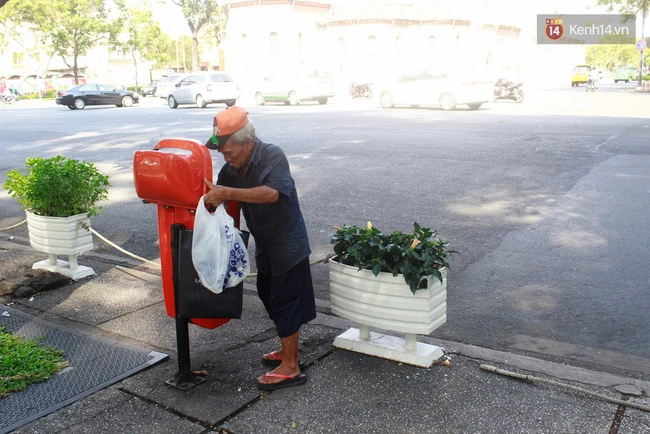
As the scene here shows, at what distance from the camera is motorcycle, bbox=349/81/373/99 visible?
1496 inches

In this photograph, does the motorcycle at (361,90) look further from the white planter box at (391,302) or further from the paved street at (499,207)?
the white planter box at (391,302)

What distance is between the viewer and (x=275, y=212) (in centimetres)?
356

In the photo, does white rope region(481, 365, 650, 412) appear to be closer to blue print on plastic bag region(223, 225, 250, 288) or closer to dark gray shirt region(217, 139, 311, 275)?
dark gray shirt region(217, 139, 311, 275)

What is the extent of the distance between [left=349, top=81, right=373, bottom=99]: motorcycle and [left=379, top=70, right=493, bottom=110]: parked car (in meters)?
11.7

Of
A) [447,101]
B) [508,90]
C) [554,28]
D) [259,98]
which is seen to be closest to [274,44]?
[259,98]

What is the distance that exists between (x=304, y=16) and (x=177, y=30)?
44.4 m

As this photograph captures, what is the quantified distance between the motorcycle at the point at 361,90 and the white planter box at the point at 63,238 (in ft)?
110

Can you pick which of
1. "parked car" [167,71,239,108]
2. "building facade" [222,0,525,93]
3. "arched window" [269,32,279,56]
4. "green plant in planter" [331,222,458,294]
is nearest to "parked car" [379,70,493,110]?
"parked car" [167,71,239,108]

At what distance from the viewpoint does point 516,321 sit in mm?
4758

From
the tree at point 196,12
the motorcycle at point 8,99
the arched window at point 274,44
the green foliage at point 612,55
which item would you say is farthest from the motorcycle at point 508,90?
the green foliage at point 612,55

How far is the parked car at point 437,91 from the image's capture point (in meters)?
23.9

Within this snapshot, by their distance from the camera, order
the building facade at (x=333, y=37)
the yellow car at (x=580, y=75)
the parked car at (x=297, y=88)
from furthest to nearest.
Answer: the building facade at (x=333, y=37) < the yellow car at (x=580, y=75) < the parked car at (x=297, y=88)

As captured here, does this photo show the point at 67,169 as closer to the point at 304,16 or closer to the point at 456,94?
the point at 456,94

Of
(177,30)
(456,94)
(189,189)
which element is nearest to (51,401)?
(189,189)
